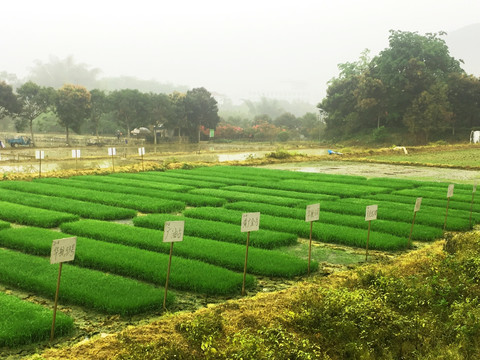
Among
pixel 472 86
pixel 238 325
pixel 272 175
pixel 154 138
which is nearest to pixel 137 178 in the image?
pixel 272 175

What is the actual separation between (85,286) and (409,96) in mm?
58844

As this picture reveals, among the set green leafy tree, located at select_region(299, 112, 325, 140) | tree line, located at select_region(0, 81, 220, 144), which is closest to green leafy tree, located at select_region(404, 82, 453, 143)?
green leafy tree, located at select_region(299, 112, 325, 140)

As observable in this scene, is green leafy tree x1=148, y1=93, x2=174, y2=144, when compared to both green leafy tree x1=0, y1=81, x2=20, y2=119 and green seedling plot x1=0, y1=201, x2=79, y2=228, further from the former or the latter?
green seedling plot x1=0, y1=201, x2=79, y2=228

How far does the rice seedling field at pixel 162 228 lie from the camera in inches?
322

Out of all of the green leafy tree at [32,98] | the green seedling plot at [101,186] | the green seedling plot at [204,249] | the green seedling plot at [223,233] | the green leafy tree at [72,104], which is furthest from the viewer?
the green leafy tree at [72,104]

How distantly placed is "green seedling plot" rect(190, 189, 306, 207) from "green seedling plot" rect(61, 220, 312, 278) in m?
6.20

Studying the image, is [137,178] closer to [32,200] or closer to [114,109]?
[32,200]

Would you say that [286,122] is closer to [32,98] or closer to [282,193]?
[32,98]

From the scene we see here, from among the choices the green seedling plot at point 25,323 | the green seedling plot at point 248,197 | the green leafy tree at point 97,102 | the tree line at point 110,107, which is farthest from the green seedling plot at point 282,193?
the green leafy tree at point 97,102

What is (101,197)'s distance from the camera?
17469 mm

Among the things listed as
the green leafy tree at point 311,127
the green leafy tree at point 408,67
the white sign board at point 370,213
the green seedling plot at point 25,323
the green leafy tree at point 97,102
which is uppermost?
the green leafy tree at point 408,67

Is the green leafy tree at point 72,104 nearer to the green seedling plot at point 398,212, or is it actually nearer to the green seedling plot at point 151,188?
the green seedling plot at point 151,188

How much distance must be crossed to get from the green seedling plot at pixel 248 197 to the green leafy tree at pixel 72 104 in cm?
3498

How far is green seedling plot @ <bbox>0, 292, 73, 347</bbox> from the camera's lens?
6316 mm
